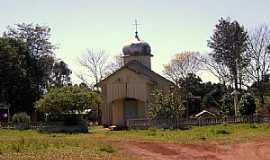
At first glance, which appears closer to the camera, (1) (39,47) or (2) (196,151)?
(2) (196,151)

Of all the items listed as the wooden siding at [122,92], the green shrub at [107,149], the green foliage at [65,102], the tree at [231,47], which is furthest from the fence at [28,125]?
the tree at [231,47]

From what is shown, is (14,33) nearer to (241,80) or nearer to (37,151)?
(241,80)

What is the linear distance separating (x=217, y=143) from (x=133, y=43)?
29.7 m

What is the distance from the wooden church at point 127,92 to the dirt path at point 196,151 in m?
22.5

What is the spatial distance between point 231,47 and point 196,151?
134 ft

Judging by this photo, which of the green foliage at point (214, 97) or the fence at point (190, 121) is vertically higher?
the green foliage at point (214, 97)

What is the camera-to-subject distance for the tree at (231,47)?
61.9 meters

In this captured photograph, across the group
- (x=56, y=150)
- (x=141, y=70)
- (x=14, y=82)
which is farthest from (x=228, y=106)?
(x=56, y=150)

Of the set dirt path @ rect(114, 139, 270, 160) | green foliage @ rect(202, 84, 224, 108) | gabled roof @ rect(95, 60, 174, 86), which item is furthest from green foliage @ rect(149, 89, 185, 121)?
green foliage @ rect(202, 84, 224, 108)

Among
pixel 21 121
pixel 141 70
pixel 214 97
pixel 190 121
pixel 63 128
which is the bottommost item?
pixel 63 128

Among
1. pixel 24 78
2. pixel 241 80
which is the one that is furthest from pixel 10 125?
pixel 241 80

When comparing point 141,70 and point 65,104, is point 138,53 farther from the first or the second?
point 65,104

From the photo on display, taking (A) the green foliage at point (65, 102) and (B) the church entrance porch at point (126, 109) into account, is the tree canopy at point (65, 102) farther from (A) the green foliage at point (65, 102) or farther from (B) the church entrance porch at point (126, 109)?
(B) the church entrance porch at point (126, 109)

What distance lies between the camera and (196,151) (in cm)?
2406
